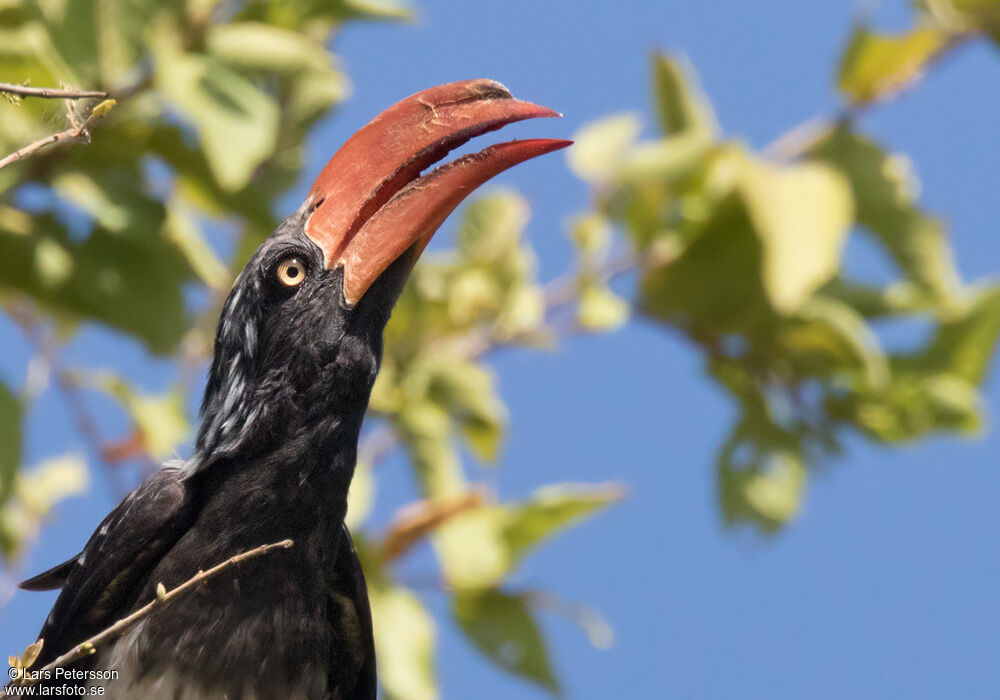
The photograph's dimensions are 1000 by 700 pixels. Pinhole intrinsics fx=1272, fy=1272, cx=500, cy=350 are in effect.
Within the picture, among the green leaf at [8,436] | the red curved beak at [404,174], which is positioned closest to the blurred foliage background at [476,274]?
the green leaf at [8,436]

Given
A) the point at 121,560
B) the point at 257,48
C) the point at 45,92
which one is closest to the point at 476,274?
the point at 257,48

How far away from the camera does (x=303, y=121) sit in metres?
5.59

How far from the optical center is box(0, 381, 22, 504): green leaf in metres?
4.47

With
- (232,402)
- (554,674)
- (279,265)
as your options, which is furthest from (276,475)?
(554,674)

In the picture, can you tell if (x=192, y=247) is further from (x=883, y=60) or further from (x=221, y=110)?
(x=883, y=60)

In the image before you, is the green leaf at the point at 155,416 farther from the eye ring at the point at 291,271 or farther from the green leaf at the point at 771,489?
the green leaf at the point at 771,489

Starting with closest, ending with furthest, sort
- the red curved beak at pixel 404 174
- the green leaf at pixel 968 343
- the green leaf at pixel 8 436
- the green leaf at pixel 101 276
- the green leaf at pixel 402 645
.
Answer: the red curved beak at pixel 404 174, the green leaf at pixel 8 436, the green leaf at pixel 101 276, the green leaf at pixel 402 645, the green leaf at pixel 968 343

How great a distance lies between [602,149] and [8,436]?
3.23 metres

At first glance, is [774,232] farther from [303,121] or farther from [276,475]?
[276,475]

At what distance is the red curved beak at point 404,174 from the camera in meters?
3.20

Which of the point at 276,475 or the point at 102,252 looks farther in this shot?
the point at 102,252

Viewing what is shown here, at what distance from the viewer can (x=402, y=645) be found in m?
5.38

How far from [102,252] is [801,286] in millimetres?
2861

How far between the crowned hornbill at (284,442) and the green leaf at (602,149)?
3.00m
